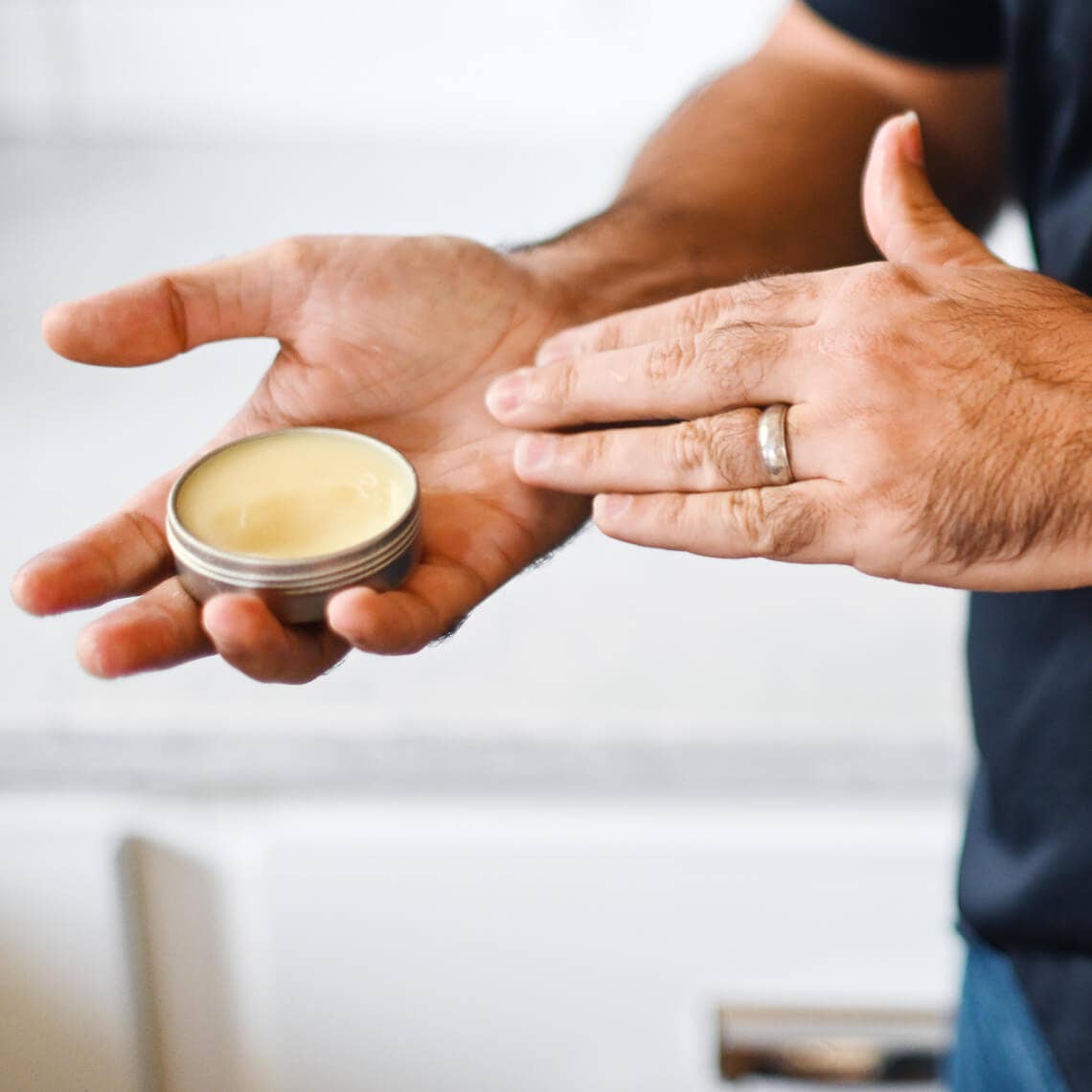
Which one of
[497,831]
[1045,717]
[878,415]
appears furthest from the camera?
[497,831]

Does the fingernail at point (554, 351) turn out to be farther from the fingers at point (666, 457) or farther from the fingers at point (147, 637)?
the fingers at point (147, 637)

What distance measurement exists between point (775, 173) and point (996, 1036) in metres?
0.47

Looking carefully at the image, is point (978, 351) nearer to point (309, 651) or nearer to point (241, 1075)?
point (309, 651)

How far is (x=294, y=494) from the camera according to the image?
0.58 metres

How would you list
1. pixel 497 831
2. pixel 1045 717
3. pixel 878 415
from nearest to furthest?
pixel 878 415 → pixel 1045 717 → pixel 497 831

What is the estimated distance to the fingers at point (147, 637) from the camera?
479mm

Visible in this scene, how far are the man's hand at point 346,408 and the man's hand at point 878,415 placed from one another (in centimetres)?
6

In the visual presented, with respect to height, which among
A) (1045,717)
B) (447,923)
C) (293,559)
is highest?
(293,559)

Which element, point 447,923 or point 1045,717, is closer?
point 1045,717

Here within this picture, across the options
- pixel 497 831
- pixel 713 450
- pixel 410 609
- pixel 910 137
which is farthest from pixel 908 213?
pixel 497 831

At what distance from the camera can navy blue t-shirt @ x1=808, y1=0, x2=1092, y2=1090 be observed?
57cm

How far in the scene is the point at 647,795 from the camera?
0.71 metres

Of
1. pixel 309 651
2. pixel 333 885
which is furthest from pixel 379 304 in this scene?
pixel 333 885

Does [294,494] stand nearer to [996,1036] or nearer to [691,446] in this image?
[691,446]
